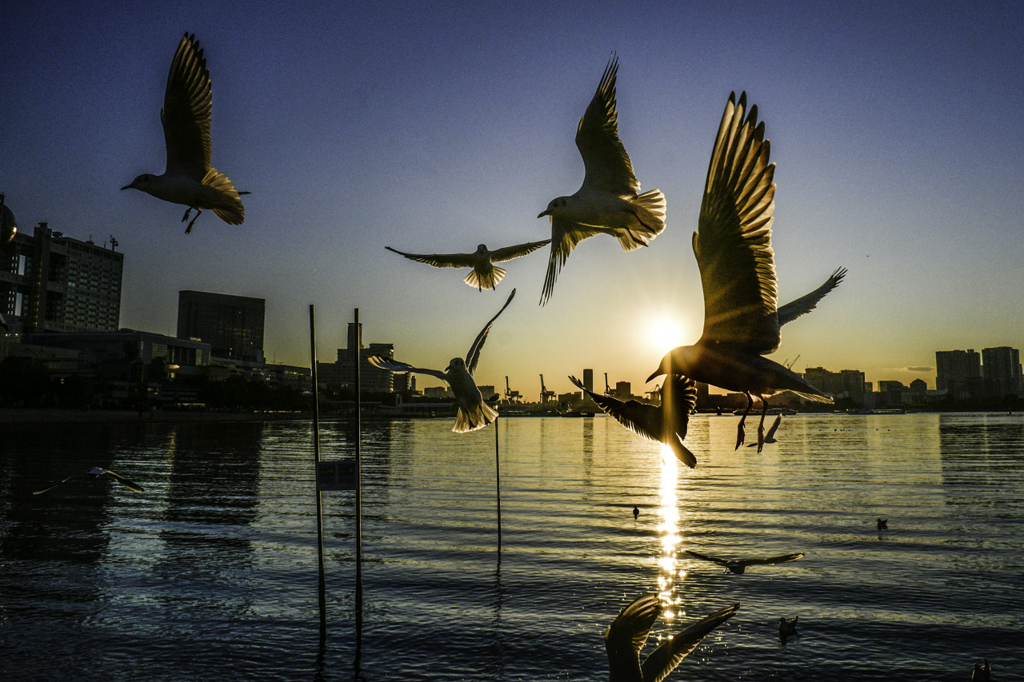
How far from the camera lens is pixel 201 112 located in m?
4.12

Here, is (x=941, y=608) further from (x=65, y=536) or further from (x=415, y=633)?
(x=65, y=536)

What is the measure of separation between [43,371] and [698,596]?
11228cm

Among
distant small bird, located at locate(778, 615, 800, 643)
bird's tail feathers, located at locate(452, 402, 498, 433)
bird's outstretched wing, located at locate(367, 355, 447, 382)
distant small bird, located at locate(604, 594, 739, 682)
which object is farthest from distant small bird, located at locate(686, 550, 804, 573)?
bird's outstretched wing, located at locate(367, 355, 447, 382)

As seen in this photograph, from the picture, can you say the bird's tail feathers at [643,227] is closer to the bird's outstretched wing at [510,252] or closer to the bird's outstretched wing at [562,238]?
the bird's outstretched wing at [562,238]

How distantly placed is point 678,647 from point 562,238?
13.2 m

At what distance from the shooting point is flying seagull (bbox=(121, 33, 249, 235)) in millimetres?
3762

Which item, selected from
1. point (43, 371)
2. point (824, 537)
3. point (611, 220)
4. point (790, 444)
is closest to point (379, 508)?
point (824, 537)

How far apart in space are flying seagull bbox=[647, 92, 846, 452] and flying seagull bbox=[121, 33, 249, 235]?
2.42 metres

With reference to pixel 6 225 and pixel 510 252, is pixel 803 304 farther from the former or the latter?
pixel 6 225

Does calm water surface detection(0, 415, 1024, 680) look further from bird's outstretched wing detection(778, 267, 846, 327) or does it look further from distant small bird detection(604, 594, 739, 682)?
bird's outstretched wing detection(778, 267, 846, 327)

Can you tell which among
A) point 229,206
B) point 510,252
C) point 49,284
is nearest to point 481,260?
point 510,252

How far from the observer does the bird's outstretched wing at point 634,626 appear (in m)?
14.1

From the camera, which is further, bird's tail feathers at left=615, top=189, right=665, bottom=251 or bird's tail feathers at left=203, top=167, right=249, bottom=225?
bird's tail feathers at left=203, top=167, right=249, bottom=225

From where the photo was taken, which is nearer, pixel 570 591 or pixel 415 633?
pixel 415 633
